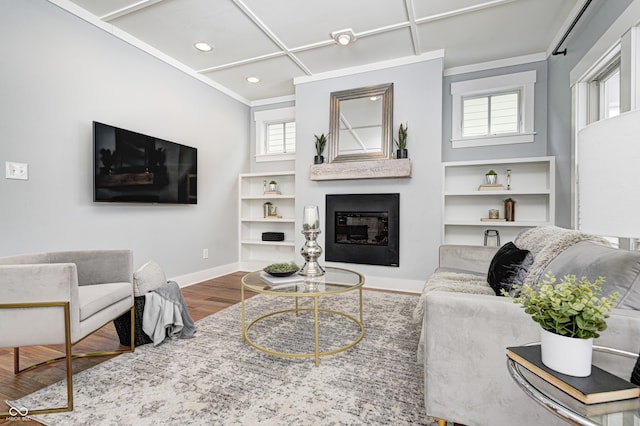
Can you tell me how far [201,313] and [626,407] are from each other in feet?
9.10

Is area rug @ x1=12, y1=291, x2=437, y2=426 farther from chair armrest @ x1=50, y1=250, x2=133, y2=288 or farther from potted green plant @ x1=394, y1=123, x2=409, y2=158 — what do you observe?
potted green plant @ x1=394, y1=123, x2=409, y2=158

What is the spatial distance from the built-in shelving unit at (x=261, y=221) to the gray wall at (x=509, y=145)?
2211 mm

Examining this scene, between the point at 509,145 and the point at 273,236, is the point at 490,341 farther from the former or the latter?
the point at 273,236

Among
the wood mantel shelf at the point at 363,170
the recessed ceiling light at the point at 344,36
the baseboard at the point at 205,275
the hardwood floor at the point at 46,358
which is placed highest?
the recessed ceiling light at the point at 344,36

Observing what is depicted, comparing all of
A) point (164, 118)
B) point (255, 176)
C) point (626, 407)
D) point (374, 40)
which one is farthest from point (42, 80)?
point (626, 407)

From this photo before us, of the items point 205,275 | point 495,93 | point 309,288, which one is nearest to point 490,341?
point 309,288

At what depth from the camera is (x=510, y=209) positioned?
3.44 metres

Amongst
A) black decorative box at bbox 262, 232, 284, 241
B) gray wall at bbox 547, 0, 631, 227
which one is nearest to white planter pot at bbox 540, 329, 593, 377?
gray wall at bbox 547, 0, 631, 227

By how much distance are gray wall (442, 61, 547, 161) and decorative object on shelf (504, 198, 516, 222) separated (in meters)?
0.56

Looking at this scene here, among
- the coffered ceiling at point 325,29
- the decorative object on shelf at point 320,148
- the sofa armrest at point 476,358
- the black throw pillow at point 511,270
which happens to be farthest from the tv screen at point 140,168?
the black throw pillow at point 511,270

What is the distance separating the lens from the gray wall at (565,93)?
2316mm

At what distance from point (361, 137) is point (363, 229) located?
1123 mm

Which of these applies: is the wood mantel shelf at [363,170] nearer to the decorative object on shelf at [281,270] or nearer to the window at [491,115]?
the window at [491,115]

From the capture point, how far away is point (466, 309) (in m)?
1.13
